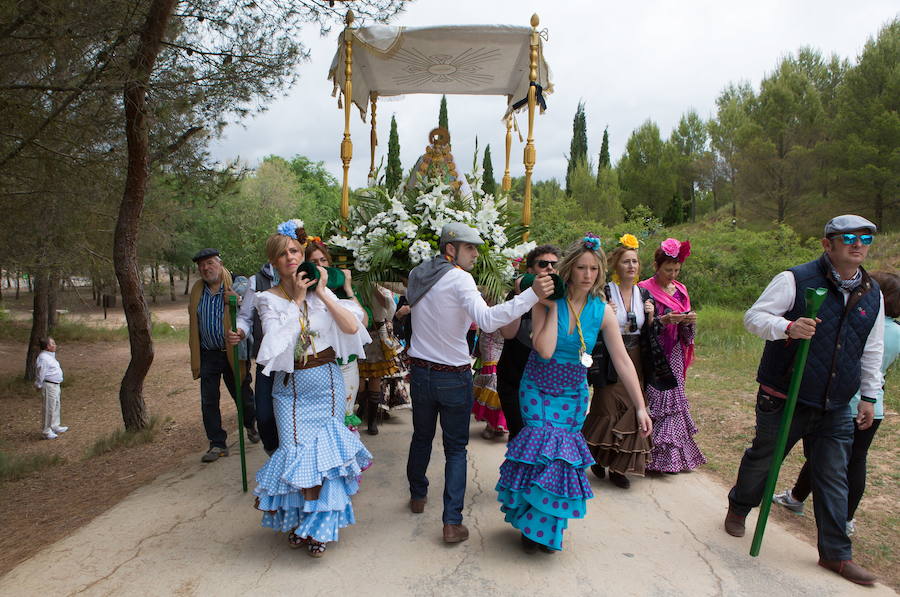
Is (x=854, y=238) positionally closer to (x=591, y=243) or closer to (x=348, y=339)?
(x=591, y=243)

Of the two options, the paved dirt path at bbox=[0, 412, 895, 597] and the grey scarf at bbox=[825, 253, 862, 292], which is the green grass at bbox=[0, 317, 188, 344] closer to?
the paved dirt path at bbox=[0, 412, 895, 597]

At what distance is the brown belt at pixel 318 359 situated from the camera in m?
3.58

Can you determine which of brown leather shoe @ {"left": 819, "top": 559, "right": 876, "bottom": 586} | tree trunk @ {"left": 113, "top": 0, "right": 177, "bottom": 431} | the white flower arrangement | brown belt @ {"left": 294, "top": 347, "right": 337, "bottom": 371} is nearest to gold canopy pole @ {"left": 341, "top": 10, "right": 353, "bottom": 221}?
the white flower arrangement

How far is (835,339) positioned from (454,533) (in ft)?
8.79

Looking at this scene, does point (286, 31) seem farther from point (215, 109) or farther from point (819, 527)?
point (819, 527)

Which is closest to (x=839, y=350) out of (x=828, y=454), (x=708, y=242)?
(x=828, y=454)

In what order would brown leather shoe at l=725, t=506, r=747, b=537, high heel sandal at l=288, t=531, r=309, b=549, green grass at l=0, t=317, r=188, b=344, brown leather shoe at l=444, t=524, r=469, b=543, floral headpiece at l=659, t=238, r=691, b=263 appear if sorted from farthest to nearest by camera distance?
green grass at l=0, t=317, r=188, b=344 < floral headpiece at l=659, t=238, r=691, b=263 < brown leather shoe at l=725, t=506, r=747, b=537 < brown leather shoe at l=444, t=524, r=469, b=543 < high heel sandal at l=288, t=531, r=309, b=549

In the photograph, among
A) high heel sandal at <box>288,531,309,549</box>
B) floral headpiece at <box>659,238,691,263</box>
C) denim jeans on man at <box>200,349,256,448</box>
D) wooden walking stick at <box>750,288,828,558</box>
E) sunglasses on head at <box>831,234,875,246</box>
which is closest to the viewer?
wooden walking stick at <box>750,288,828,558</box>

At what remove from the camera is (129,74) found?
595 centimetres

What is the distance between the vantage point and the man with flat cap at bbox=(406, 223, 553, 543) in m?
3.71

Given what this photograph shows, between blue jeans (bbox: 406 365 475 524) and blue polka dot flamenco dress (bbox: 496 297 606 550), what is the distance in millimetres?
316

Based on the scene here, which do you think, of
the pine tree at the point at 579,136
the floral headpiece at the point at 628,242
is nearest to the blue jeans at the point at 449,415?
the floral headpiece at the point at 628,242

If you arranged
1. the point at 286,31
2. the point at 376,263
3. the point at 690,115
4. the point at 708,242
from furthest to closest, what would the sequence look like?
the point at 690,115
the point at 708,242
the point at 286,31
the point at 376,263

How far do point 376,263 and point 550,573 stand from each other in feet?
9.88
